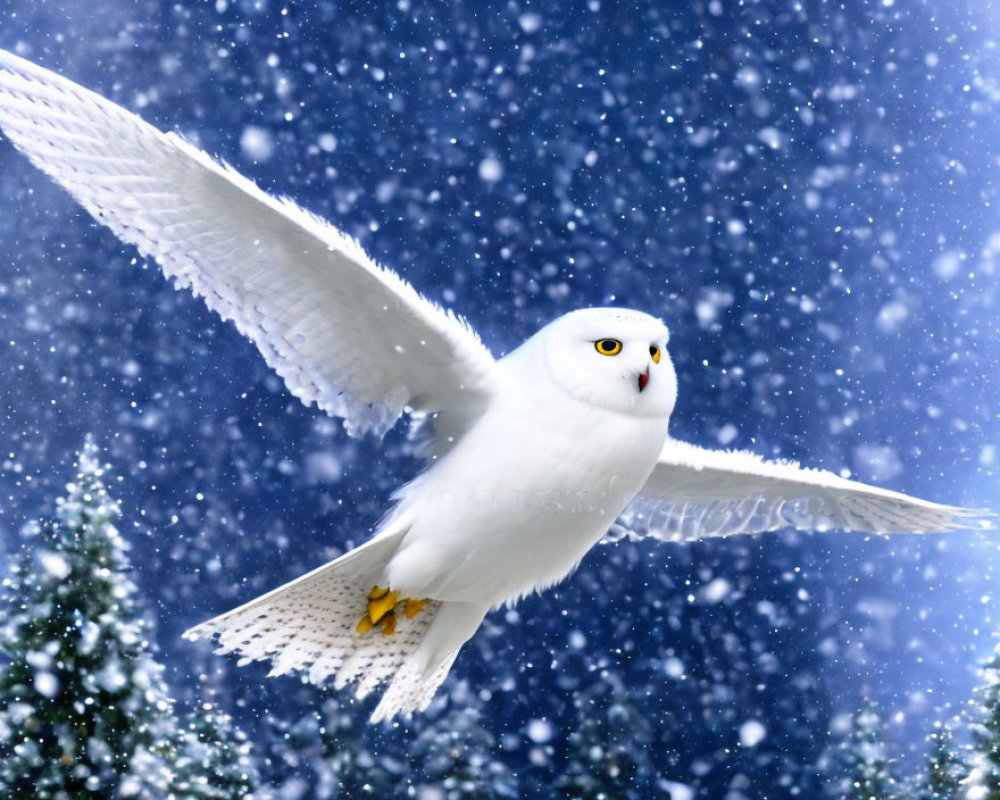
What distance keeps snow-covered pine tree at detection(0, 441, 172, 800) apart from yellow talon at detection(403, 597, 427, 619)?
3.85 ft

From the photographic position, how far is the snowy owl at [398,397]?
2.30 m

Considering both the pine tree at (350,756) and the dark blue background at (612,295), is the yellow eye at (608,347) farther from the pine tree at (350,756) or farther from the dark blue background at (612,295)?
the pine tree at (350,756)

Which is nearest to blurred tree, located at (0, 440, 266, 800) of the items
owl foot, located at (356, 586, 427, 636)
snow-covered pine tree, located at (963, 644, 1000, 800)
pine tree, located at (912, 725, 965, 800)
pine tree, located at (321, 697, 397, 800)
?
pine tree, located at (321, 697, 397, 800)

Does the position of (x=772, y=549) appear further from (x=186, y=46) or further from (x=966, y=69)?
(x=186, y=46)

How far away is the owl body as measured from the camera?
246 centimetres

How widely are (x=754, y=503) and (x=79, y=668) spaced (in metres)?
1.79

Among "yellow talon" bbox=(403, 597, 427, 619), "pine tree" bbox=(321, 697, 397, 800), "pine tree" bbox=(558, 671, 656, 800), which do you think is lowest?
"yellow talon" bbox=(403, 597, 427, 619)

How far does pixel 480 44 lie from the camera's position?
3740 mm

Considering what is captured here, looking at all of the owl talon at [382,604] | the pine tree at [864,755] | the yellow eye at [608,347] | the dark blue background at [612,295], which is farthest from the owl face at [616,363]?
the pine tree at [864,755]

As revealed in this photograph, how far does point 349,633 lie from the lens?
2.73 metres

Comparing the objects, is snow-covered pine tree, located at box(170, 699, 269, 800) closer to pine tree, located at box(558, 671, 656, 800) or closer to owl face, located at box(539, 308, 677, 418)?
pine tree, located at box(558, 671, 656, 800)

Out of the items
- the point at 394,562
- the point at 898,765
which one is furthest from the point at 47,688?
the point at 898,765

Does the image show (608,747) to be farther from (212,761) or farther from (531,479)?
(531,479)

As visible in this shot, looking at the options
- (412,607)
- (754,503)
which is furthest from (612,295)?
(412,607)
